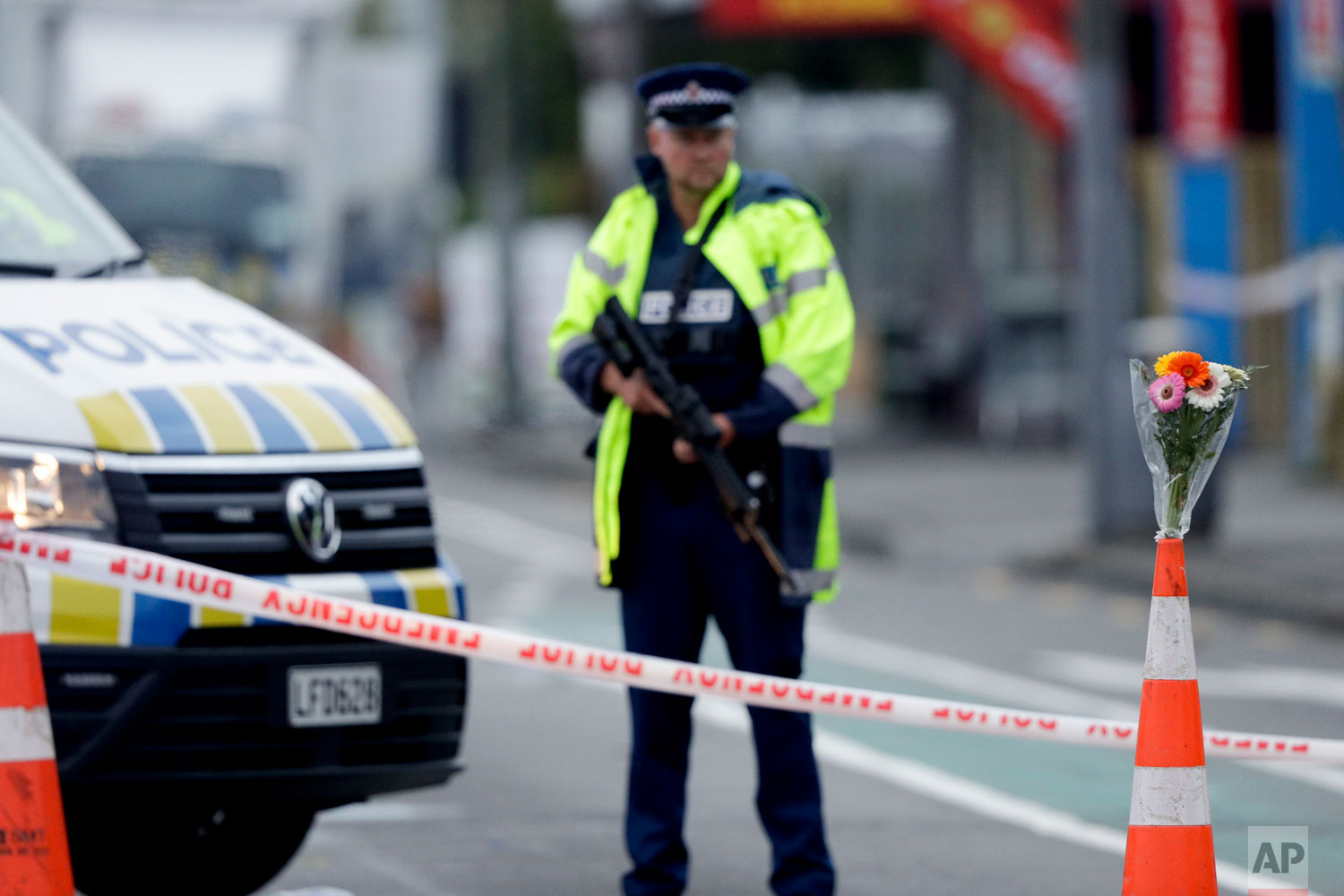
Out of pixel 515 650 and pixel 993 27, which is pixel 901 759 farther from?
pixel 993 27

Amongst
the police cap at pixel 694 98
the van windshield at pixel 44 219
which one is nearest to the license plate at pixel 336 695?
the van windshield at pixel 44 219

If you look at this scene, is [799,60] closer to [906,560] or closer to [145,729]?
[906,560]

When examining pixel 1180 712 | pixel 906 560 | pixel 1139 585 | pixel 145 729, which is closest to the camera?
pixel 1180 712

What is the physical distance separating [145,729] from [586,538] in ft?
39.0

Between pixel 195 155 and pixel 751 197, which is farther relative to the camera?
pixel 195 155

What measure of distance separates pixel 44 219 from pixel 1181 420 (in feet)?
10.0

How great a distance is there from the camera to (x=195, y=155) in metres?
20.6

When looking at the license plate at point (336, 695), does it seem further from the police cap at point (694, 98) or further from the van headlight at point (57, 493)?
the police cap at point (694, 98)

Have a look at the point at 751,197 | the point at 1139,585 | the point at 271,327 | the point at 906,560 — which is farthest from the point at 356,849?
the point at 906,560

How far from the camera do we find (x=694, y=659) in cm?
616

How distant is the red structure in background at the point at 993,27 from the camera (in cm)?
2211

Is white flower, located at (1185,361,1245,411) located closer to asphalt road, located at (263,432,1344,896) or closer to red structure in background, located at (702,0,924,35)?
asphalt road, located at (263,432,1344,896)

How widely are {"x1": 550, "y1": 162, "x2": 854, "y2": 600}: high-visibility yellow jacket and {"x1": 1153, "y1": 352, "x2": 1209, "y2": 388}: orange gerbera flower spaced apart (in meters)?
1.22

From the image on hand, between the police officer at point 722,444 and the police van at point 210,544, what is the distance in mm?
516
